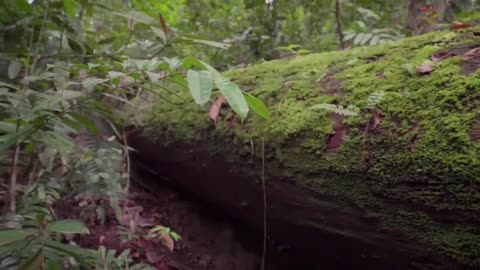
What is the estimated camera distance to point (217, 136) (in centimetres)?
209

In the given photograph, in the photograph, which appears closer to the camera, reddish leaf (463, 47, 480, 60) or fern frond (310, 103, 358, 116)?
reddish leaf (463, 47, 480, 60)

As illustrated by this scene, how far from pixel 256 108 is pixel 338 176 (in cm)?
59

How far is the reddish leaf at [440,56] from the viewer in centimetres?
146

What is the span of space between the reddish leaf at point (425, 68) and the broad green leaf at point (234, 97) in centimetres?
84

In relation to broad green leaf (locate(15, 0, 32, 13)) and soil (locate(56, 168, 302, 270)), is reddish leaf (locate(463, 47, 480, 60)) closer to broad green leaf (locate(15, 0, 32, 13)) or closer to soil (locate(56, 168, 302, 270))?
soil (locate(56, 168, 302, 270))

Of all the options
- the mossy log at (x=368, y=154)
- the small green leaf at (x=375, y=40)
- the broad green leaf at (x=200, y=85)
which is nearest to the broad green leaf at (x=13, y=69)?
the mossy log at (x=368, y=154)

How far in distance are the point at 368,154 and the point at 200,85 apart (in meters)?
0.73

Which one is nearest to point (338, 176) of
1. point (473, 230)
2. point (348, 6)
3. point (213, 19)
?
point (473, 230)

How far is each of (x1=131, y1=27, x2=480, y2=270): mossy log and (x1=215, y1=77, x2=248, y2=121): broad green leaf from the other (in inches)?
26.0

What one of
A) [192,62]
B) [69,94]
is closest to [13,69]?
[69,94]

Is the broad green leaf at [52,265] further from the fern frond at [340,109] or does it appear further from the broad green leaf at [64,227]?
the fern frond at [340,109]

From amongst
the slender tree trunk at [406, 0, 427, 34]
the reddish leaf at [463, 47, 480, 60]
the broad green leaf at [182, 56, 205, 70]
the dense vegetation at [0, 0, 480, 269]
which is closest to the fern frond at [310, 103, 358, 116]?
the dense vegetation at [0, 0, 480, 269]

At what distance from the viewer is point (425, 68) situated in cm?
142

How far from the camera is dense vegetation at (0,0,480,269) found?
1149 mm
